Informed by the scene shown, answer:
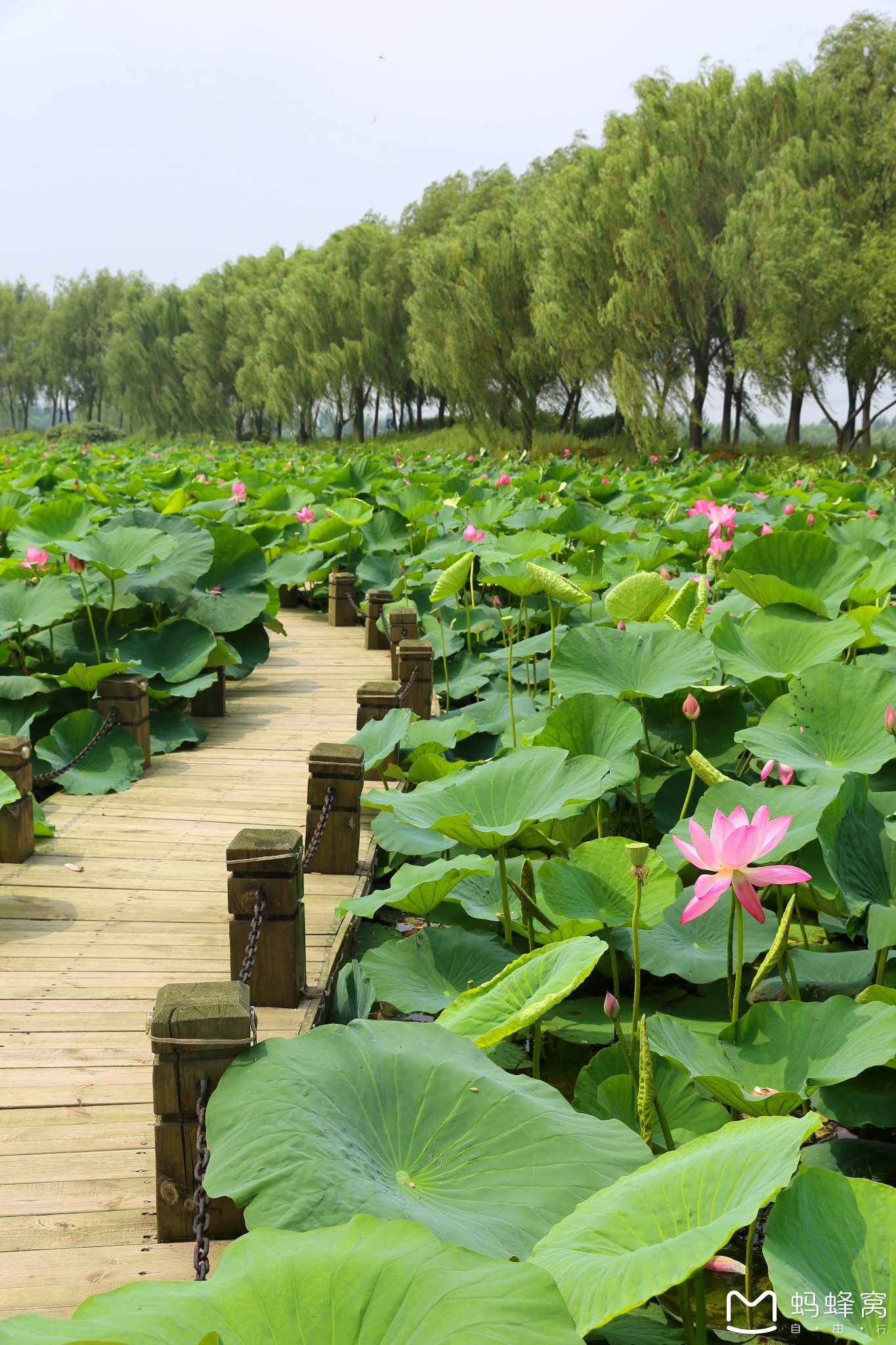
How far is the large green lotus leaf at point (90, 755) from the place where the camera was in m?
3.35

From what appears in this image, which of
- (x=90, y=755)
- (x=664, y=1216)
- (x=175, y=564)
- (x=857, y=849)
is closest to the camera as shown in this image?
(x=664, y=1216)

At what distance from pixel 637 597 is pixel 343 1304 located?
2.41 meters

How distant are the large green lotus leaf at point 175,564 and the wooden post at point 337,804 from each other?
1.72m

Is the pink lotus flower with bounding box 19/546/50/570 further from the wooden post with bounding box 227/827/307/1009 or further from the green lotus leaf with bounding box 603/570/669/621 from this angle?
the wooden post with bounding box 227/827/307/1009

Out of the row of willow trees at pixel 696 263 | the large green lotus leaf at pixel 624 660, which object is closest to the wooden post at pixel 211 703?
the large green lotus leaf at pixel 624 660

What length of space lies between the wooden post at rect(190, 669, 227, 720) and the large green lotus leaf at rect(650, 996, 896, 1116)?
9.87ft

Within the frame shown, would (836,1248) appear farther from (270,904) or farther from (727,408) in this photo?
(727,408)

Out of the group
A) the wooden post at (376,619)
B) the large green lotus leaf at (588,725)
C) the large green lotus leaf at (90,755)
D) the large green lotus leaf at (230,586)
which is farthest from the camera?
the wooden post at (376,619)

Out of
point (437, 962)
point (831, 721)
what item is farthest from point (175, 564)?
point (831, 721)

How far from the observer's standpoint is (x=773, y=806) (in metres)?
1.93

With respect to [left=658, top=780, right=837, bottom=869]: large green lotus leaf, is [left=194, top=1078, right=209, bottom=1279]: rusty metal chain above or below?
below

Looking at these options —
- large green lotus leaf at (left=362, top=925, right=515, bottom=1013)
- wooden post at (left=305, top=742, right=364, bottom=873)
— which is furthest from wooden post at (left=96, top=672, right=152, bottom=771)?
large green lotus leaf at (left=362, top=925, right=515, bottom=1013)

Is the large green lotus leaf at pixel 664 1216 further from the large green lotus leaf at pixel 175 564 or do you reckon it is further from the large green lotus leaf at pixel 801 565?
the large green lotus leaf at pixel 175 564

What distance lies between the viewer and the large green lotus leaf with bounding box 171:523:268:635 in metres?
4.61
